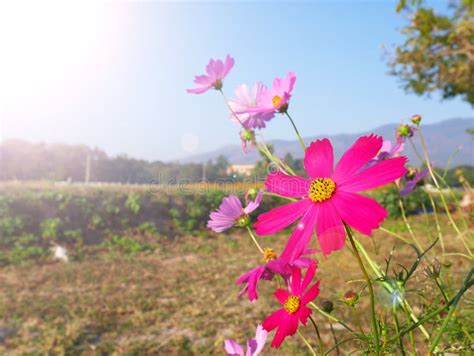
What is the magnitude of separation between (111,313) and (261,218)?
299 centimetres

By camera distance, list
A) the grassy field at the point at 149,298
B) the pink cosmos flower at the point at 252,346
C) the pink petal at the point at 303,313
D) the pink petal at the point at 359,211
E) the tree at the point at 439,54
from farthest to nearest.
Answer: the tree at the point at 439,54 < the grassy field at the point at 149,298 < the pink cosmos flower at the point at 252,346 < the pink petal at the point at 303,313 < the pink petal at the point at 359,211

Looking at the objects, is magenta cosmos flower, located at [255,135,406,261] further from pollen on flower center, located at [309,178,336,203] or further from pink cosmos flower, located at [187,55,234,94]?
pink cosmos flower, located at [187,55,234,94]

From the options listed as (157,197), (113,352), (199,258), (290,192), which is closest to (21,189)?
(157,197)

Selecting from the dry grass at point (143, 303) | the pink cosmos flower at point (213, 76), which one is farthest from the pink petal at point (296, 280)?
the dry grass at point (143, 303)

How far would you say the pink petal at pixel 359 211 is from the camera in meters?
0.33

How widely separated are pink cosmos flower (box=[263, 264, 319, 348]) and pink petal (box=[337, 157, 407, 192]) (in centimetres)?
14

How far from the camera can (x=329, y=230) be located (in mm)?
343

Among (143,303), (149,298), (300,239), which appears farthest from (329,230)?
(149,298)

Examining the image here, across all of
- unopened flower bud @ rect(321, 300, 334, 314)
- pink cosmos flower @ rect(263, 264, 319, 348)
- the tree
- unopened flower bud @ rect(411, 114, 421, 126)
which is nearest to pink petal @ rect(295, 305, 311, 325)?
pink cosmos flower @ rect(263, 264, 319, 348)

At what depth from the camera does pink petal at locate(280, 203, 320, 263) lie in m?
0.35

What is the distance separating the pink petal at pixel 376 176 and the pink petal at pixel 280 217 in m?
0.04

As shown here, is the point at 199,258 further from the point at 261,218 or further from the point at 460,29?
the point at 460,29

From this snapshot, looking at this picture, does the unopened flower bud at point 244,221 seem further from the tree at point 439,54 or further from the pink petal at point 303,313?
the tree at point 439,54

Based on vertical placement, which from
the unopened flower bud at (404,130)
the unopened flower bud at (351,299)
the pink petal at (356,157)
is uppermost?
the unopened flower bud at (404,130)
